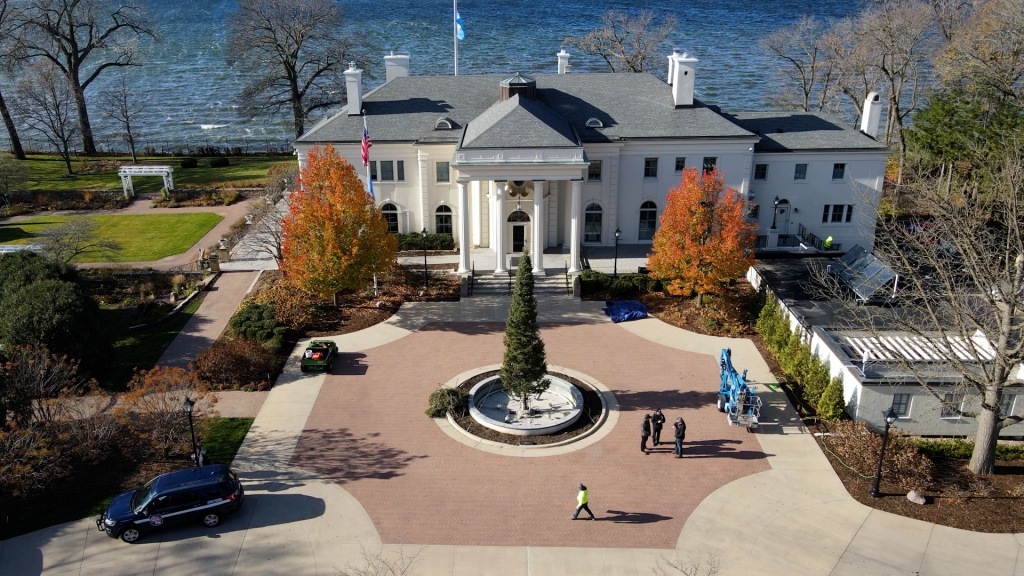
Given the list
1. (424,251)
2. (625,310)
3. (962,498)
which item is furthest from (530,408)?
(424,251)

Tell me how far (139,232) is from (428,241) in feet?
67.4

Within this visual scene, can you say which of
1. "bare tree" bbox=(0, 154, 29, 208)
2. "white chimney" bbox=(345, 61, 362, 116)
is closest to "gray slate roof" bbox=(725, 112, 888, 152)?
"white chimney" bbox=(345, 61, 362, 116)

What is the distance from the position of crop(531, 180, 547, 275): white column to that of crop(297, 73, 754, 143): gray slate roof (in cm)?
555

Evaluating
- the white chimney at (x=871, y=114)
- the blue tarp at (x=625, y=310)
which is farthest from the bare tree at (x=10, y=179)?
the white chimney at (x=871, y=114)

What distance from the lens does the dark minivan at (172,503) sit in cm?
2466

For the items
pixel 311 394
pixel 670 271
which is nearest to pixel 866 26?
pixel 670 271

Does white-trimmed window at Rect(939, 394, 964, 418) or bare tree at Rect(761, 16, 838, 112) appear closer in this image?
white-trimmed window at Rect(939, 394, 964, 418)

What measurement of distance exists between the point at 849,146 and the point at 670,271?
1651cm

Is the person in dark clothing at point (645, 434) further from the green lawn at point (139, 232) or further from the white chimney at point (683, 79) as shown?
the green lawn at point (139, 232)

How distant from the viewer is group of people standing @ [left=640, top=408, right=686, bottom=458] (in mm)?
29078

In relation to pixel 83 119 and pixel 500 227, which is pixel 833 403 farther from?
pixel 83 119

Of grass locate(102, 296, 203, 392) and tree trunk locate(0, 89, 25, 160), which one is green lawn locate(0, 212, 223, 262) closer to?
grass locate(102, 296, 203, 392)

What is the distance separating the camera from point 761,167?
158 ft

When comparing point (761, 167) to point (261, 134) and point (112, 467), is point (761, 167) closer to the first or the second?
point (112, 467)
